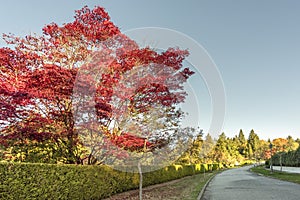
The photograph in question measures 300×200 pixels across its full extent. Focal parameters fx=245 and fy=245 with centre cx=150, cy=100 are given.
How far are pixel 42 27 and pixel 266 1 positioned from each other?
9744 millimetres

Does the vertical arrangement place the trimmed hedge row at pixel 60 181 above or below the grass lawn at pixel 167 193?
above

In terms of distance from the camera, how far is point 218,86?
845cm

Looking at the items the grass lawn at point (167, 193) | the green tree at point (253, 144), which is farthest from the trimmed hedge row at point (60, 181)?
the green tree at point (253, 144)

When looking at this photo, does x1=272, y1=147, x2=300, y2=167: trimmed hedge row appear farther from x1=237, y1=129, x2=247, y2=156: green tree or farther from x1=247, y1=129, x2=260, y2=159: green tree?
x1=247, y1=129, x2=260, y2=159: green tree

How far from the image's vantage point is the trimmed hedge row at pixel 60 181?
5.23 meters

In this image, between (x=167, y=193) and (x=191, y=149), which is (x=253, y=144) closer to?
(x=191, y=149)

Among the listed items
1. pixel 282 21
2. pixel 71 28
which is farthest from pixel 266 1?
pixel 71 28

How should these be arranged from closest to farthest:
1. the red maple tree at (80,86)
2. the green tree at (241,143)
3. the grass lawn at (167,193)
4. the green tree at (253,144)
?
the red maple tree at (80,86), the grass lawn at (167,193), the green tree at (253,144), the green tree at (241,143)

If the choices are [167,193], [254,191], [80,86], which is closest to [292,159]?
[254,191]

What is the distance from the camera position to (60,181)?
6.60m

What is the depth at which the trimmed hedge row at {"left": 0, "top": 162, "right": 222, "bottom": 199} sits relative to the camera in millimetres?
5234

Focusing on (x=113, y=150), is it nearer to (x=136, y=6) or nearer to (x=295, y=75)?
(x=136, y=6)

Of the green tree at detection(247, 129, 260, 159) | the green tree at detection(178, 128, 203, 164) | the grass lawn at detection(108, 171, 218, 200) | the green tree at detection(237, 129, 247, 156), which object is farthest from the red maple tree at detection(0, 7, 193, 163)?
the green tree at detection(247, 129, 260, 159)

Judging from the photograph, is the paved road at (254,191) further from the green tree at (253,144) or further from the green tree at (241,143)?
the green tree at (253,144)
